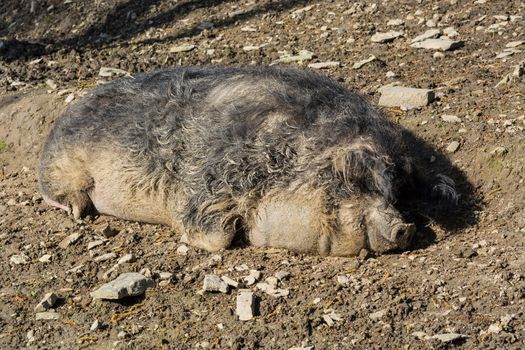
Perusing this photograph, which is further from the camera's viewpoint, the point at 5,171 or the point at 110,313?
the point at 5,171

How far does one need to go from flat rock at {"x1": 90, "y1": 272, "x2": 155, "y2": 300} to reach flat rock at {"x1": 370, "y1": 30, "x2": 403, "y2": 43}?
3.34m

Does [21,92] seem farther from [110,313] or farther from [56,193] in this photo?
[110,313]

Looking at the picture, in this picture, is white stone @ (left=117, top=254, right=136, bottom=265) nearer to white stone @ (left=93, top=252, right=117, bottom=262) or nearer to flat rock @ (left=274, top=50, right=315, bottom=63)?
white stone @ (left=93, top=252, right=117, bottom=262)

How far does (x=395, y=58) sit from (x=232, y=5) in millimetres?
2607

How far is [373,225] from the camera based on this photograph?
4.35 m

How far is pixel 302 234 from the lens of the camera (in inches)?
176

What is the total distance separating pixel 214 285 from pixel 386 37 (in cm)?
338

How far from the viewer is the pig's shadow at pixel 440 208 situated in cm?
461

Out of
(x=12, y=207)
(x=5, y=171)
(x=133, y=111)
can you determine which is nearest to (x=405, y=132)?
(x=133, y=111)

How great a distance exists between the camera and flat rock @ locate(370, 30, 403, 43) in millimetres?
6918

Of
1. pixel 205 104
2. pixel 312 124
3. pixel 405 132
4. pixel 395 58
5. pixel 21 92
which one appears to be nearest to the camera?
pixel 312 124

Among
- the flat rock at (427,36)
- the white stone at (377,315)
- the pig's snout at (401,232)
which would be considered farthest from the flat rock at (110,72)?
the white stone at (377,315)

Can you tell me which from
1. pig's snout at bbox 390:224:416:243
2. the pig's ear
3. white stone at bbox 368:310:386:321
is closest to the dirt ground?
white stone at bbox 368:310:386:321

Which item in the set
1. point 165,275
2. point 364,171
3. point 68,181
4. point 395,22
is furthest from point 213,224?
point 395,22
